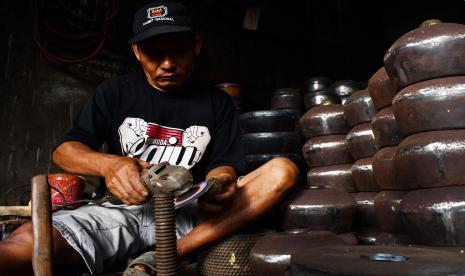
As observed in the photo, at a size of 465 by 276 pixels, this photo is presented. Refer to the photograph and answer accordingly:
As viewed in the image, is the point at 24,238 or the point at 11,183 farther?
the point at 11,183

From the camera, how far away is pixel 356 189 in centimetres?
336

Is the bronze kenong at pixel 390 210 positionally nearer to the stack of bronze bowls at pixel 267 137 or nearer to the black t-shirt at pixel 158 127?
Answer: the black t-shirt at pixel 158 127

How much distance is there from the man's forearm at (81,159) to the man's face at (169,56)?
653 millimetres

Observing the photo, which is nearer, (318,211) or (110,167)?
(110,167)

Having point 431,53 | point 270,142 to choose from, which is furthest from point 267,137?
point 431,53

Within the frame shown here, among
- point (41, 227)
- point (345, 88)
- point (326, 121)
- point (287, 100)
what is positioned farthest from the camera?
point (287, 100)

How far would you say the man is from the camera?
225cm

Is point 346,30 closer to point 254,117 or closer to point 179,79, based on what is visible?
point 254,117

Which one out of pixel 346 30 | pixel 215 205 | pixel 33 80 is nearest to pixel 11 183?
pixel 33 80

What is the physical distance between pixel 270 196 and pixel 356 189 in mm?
1182

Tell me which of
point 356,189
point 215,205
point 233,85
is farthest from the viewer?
point 233,85

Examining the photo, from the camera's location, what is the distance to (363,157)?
313 cm

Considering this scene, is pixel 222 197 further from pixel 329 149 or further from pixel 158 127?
pixel 329 149

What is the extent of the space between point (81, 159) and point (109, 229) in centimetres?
44
